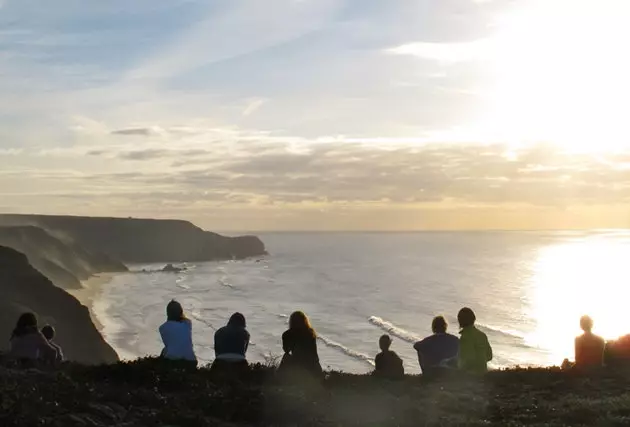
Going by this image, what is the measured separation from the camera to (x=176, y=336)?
11914 millimetres

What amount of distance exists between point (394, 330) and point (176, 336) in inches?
1621

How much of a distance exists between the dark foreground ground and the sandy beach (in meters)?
42.7

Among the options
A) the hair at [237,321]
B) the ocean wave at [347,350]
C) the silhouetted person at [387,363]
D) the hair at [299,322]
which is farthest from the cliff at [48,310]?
the hair at [299,322]

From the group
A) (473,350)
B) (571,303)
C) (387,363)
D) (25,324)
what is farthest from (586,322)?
(571,303)

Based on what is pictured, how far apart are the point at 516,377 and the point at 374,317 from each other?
155 ft

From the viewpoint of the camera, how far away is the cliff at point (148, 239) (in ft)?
495

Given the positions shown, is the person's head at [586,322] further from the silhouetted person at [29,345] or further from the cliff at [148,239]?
the cliff at [148,239]

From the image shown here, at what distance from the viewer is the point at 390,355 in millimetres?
12516

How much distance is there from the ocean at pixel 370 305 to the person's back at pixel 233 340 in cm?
2463

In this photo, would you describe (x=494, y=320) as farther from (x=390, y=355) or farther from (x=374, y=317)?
(x=390, y=355)

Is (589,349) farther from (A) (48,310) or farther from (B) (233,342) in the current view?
(A) (48,310)

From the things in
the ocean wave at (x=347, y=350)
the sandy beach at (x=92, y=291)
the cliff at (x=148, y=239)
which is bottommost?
the ocean wave at (x=347, y=350)

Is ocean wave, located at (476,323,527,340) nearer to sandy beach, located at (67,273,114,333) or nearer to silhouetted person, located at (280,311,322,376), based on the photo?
sandy beach, located at (67,273,114,333)

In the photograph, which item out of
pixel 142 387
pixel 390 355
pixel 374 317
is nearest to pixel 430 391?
pixel 390 355
